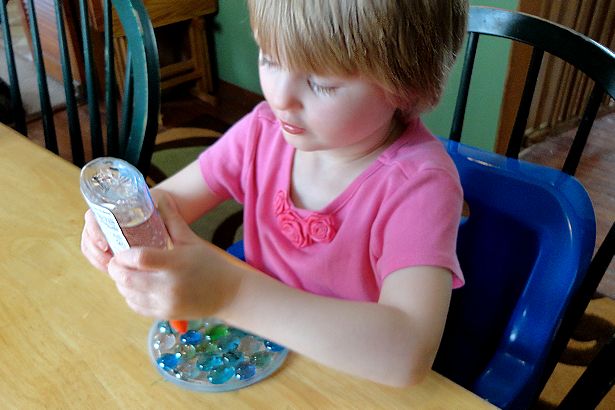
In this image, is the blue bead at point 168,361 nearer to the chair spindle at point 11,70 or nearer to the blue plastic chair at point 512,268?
the blue plastic chair at point 512,268

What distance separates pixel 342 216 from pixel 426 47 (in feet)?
0.72

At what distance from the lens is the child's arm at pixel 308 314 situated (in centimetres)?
48

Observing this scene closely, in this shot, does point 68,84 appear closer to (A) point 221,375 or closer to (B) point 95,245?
(B) point 95,245

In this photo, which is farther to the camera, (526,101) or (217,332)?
(526,101)

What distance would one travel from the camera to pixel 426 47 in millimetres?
546

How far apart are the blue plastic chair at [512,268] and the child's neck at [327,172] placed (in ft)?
0.48

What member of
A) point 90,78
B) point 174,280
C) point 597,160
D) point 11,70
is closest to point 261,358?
point 174,280

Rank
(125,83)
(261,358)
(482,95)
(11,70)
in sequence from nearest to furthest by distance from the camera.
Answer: (261,358) → (125,83) → (11,70) → (482,95)

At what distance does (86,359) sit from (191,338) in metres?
0.10

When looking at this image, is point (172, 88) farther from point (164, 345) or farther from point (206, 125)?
point (164, 345)

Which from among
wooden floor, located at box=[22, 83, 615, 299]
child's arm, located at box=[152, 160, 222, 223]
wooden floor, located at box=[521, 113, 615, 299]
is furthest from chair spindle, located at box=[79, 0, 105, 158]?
wooden floor, located at box=[521, 113, 615, 299]

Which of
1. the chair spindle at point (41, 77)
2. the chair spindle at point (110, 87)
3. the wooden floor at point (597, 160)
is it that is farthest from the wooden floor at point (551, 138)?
the chair spindle at point (110, 87)

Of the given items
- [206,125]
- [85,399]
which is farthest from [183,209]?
[206,125]

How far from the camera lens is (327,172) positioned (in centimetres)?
70
